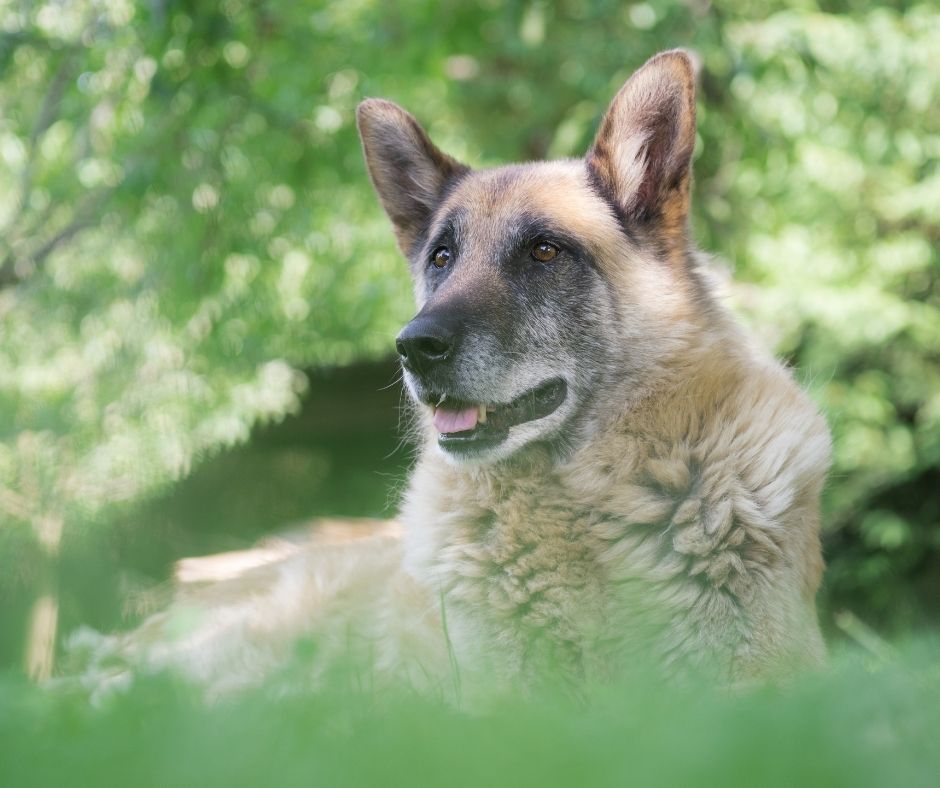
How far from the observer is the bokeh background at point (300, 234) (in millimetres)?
6754

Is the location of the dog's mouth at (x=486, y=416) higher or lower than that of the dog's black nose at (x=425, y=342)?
lower

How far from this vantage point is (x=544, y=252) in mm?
3650

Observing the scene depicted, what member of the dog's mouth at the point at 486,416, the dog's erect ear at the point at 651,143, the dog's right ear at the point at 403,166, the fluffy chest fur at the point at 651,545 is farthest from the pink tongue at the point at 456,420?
the dog's right ear at the point at 403,166

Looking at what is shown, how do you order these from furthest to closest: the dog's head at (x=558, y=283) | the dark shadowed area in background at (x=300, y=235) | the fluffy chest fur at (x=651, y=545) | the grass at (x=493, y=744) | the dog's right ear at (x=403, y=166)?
the dark shadowed area in background at (x=300, y=235) < the dog's right ear at (x=403, y=166) < the dog's head at (x=558, y=283) < the fluffy chest fur at (x=651, y=545) < the grass at (x=493, y=744)

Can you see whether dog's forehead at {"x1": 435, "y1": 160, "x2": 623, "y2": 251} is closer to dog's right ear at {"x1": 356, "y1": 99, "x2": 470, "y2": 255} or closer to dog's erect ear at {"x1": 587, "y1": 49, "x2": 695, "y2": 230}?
dog's erect ear at {"x1": 587, "y1": 49, "x2": 695, "y2": 230}

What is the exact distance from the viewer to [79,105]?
702 centimetres

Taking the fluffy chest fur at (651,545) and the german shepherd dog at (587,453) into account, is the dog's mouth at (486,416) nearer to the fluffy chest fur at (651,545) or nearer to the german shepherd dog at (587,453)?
the german shepherd dog at (587,453)

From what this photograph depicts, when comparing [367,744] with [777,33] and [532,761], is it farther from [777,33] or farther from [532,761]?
[777,33]

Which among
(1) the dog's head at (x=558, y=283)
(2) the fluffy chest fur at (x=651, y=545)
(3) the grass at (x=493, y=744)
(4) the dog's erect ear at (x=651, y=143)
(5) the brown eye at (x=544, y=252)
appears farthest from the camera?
(5) the brown eye at (x=544, y=252)

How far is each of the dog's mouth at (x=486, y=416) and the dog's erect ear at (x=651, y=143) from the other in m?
0.78

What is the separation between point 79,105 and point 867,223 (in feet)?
23.8

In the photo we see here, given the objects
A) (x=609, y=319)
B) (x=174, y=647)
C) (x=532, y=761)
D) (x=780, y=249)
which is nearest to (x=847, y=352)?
(x=780, y=249)

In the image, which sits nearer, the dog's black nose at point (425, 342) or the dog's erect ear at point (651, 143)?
the dog's black nose at point (425, 342)

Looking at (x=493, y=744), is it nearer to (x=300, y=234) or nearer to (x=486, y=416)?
(x=486, y=416)
